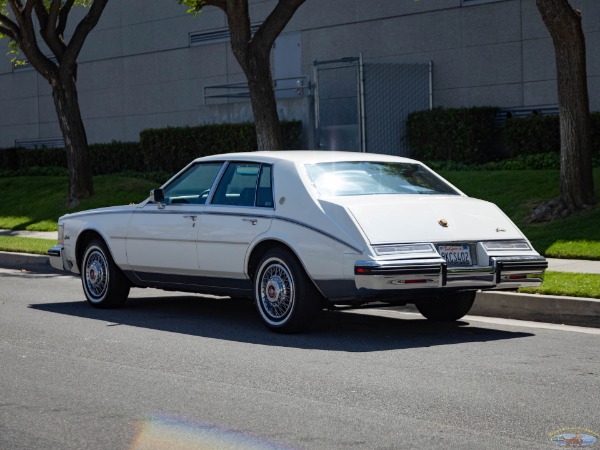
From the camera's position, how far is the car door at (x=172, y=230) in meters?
11.1

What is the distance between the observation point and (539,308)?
A: 36.5ft

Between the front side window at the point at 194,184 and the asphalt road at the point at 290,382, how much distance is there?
1.17m

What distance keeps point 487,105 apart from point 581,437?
20.2 m

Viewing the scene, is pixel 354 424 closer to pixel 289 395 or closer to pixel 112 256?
pixel 289 395

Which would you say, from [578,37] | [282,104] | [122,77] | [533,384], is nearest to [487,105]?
[282,104]

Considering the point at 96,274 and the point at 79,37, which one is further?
the point at 79,37

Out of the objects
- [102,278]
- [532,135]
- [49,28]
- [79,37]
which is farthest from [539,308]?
[49,28]

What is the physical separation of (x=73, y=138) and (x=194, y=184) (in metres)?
16.6

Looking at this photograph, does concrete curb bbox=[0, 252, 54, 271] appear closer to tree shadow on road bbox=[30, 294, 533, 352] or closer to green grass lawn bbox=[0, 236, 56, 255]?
green grass lawn bbox=[0, 236, 56, 255]

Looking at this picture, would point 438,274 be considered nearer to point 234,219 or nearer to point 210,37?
point 234,219

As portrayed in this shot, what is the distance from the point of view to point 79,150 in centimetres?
2728

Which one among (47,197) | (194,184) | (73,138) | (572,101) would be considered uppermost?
(572,101)

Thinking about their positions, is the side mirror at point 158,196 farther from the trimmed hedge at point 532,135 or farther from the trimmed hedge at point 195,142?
the trimmed hedge at point 195,142

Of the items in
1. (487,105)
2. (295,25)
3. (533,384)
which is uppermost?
(295,25)
